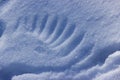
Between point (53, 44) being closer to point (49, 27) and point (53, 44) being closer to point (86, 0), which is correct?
point (49, 27)

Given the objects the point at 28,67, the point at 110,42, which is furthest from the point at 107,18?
the point at 28,67

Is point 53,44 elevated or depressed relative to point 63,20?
depressed

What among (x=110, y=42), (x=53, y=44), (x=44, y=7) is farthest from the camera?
(x=44, y=7)

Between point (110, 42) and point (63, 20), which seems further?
point (63, 20)

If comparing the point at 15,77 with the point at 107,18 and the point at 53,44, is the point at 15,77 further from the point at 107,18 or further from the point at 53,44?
the point at 107,18

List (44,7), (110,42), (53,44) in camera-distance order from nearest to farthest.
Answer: (110,42) < (53,44) < (44,7)

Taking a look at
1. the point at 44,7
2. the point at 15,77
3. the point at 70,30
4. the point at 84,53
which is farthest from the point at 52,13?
the point at 15,77

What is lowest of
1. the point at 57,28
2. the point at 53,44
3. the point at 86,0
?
the point at 53,44
